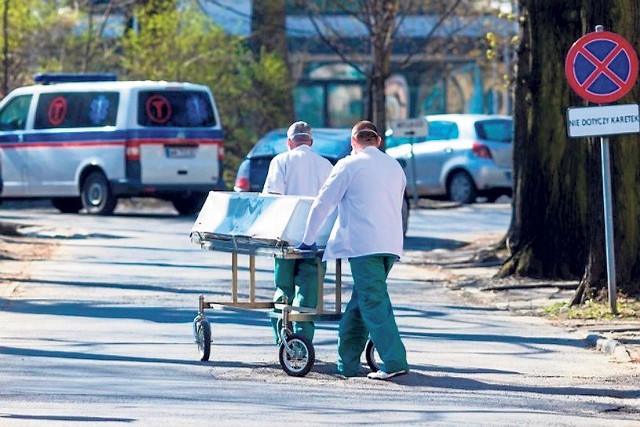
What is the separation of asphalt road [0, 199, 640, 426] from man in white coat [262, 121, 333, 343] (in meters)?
0.45

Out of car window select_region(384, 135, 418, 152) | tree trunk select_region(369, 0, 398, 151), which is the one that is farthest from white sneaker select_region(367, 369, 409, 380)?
car window select_region(384, 135, 418, 152)

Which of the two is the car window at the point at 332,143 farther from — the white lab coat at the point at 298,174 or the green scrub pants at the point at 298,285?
the green scrub pants at the point at 298,285

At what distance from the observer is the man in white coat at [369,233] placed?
10.8 meters

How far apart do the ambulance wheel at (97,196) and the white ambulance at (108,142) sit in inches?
0.6

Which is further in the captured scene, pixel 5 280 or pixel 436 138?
pixel 436 138

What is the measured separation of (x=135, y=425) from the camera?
338 inches

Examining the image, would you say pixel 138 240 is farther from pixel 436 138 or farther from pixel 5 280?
pixel 436 138

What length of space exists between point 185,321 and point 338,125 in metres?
34.5

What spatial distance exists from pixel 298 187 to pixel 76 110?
52.9 feet

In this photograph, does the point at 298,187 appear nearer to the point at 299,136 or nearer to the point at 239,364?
the point at 299,136

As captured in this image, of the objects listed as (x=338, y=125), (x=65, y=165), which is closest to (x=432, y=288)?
(x=65, y=165)

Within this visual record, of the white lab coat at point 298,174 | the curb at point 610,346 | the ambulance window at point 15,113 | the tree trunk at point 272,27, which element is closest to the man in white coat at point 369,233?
the white lab coat at point 298,174

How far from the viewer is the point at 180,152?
89.6ft

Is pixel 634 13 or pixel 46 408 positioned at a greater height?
pixel 634 13
